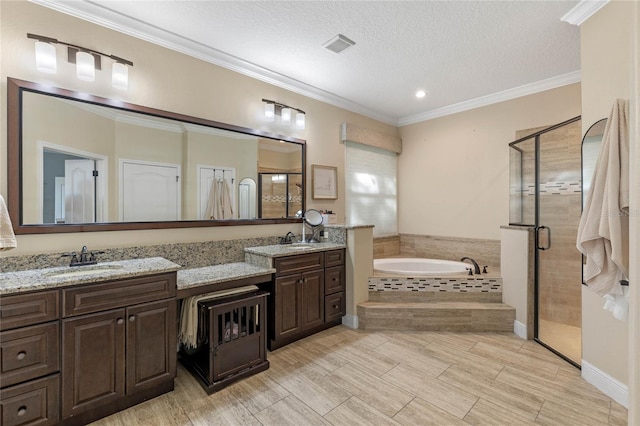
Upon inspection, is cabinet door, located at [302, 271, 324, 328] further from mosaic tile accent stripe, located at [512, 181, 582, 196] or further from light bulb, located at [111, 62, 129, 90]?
mosaic tile accent stripe, located at [512, 181, 582, 196]

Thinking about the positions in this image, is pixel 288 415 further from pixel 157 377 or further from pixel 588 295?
pixel 588 295

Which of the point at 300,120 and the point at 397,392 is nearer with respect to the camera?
Answer: the point at 397,392

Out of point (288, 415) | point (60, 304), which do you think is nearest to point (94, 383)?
point (60, 304)

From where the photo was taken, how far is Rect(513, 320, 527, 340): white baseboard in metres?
2.85

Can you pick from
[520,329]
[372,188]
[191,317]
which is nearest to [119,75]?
[191,317]

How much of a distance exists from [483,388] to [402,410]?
2.17 feet

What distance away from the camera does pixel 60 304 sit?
1626mm

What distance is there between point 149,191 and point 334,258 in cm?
183

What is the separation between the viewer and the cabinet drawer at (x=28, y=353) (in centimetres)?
149

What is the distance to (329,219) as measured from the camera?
12.2ft

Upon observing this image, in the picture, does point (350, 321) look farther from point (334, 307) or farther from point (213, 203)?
point (213, 203)

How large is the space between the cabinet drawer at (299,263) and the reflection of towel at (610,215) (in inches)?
79.0

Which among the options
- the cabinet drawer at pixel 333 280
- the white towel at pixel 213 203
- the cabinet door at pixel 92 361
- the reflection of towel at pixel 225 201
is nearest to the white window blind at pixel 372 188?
the cabinet drawer at pixel 333 280

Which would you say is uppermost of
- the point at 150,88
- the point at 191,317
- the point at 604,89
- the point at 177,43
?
the point at 177,43
